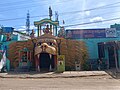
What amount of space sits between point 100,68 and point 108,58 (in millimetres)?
2026

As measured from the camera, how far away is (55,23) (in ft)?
87.4

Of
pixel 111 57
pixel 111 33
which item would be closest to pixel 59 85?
pixel 111 57

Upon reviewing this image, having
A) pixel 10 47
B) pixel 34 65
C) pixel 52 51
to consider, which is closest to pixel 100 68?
pixel 52 51

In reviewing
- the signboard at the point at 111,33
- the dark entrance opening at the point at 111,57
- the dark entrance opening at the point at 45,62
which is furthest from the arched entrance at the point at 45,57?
the signboard at the point at 111,33

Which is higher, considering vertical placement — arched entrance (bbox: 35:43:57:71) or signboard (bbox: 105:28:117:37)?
signboard (bbox: 105:28:117:37)

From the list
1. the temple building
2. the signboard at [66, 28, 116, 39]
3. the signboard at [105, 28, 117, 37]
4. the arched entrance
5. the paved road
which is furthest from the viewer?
the signboard at [66, 28, 116, 39]

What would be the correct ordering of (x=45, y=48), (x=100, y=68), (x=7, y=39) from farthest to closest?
(x=7, y=39) < (x=100, y=68) < (x=45, y=48)

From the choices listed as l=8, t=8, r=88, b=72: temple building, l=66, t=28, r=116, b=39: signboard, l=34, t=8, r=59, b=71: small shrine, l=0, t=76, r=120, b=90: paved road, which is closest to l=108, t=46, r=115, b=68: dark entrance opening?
l=8, t=8, r=88, b=72: temple building

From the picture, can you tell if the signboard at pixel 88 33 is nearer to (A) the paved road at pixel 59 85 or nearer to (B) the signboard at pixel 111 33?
(B) the signboard at pixel 111 33

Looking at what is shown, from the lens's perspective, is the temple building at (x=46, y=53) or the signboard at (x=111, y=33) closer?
the temple building at (x=46, y=53)

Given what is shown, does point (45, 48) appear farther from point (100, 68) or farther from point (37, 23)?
point (100, 68)

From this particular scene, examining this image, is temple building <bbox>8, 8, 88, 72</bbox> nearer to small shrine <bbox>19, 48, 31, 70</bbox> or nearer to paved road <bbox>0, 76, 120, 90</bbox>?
small shrine <bbox>19, 48, 31, 70</bbox>

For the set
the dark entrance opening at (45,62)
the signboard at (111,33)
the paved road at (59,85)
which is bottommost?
the paved road at (59,85)

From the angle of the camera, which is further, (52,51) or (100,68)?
(100,68)
